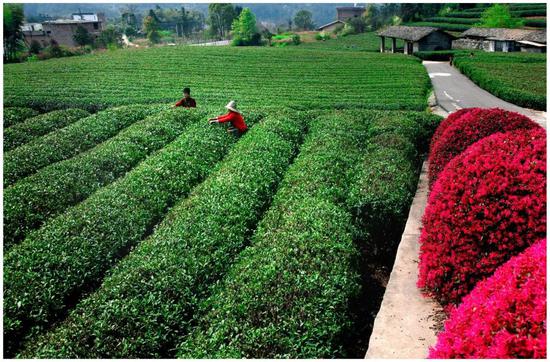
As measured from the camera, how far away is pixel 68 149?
1462cm

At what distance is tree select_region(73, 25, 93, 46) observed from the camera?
141 ft

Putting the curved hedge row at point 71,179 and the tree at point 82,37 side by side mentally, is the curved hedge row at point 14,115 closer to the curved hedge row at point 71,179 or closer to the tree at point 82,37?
the curved hedge row at point 71,179

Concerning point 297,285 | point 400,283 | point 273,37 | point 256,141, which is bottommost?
point 400,283

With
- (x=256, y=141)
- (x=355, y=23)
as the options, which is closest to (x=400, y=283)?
(x=256, y=141)

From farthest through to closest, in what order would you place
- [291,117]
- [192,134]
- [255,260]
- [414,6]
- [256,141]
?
1. [414,6]
2. [291,117]
3. [192,134]
4. [256,141]
5. [255,260]

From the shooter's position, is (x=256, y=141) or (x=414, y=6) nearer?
(x=256, y=141)

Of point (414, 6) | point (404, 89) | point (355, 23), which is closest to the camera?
point (404, 89)

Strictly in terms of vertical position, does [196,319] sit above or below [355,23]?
below

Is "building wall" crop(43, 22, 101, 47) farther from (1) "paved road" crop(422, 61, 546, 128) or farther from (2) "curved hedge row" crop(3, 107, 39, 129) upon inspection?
(1) "paved road" crop(422, 61, 546, 128)

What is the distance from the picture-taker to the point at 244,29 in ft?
163

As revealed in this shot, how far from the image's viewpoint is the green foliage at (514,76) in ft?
72.6

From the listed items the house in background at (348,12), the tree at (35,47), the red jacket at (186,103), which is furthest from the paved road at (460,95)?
the house in background at (348,12)

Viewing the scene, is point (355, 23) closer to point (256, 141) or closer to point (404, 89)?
point (404, 89)

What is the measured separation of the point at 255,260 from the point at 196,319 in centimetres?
143
